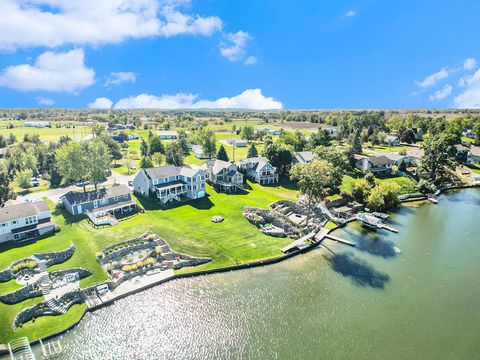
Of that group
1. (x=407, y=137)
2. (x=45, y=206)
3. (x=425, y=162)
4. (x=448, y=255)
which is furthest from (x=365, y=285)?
(x=407, y=137)

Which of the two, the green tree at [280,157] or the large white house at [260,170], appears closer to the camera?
the large white house at [260,170]

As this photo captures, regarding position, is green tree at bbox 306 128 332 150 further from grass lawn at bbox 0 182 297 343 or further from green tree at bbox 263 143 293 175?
grass lawn at bbox 0 182 297 343

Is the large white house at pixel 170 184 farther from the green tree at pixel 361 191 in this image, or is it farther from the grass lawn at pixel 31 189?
the green tree at pixel 361 191

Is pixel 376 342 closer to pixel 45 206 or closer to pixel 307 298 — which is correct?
pixel 307 298

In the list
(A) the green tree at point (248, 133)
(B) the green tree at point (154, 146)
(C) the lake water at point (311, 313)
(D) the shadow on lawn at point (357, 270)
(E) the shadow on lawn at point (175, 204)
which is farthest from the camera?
(A) the green tree at point (248, 133)

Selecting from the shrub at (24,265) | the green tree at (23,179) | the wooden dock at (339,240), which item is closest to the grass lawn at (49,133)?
the green tree at (23,179)

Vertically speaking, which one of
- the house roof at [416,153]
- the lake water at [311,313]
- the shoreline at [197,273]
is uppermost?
the house roof at [416,153]

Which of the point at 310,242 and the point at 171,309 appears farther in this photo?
the point at 310,242
